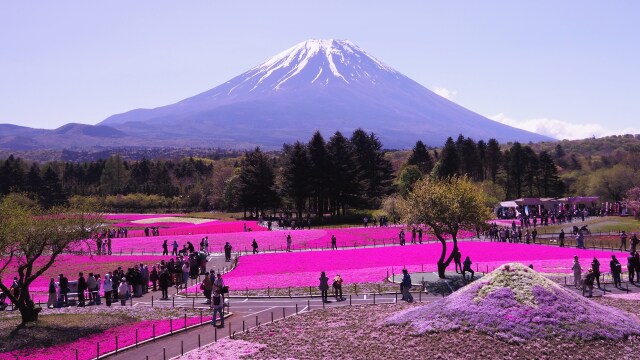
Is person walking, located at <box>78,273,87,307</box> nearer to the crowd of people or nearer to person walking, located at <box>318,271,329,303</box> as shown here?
person walking, located at <box>318,271,329,303</box>

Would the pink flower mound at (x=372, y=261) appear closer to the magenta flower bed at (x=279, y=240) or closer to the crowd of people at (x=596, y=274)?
the crowd of people at (x=596, y=274)

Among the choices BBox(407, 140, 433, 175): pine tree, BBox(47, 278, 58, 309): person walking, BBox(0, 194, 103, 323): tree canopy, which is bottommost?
BBox(47, 278, 58, 309): person walking

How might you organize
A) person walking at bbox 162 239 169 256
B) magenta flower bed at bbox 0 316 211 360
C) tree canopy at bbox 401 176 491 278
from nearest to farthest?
magenta flower bed at bbox 0 316 211 360, tree canopy at bbox 401 176 491 278, person walking at bbox 162 239 169 256

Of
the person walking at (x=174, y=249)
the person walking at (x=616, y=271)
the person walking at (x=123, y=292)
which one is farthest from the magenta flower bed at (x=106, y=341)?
the person walking at (x=174, y=249)

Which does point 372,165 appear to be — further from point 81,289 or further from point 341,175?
point 81,289

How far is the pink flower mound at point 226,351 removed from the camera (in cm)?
2133

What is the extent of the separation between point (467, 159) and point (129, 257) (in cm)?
8897

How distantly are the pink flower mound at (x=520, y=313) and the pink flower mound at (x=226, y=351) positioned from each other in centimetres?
539

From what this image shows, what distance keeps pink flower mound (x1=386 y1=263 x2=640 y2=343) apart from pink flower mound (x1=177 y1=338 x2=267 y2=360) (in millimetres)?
5394

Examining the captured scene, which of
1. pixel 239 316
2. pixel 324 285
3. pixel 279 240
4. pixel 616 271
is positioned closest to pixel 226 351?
pixel 239 316

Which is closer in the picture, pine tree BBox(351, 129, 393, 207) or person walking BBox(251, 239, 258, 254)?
person walking BBox(251, 239, 258, 254)

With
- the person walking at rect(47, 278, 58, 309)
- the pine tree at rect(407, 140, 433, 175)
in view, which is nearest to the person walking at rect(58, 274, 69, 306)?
the person walking at rect(47, 278, 58, 309)

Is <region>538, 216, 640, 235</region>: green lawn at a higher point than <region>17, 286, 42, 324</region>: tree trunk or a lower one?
higher

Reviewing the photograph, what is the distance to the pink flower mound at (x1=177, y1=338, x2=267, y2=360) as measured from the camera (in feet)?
70.0
